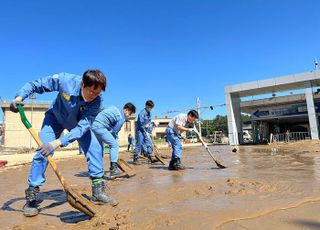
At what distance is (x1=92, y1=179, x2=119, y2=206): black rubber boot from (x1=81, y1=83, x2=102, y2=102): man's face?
0.95m

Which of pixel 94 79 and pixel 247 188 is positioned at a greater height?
pixel 94 79

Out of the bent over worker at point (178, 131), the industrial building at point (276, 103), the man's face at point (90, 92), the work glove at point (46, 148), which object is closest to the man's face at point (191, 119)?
the bent over worker at point (178, 131)

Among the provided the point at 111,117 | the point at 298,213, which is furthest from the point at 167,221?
the point at 111,117

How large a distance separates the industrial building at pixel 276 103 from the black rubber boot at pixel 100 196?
21835mm

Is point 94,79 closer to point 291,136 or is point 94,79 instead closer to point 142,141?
point 142,141

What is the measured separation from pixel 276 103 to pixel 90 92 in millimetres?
24691

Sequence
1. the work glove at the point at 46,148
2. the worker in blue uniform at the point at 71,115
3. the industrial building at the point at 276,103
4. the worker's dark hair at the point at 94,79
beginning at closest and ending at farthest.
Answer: the work glove at the point at 46,148 < the worker's dark hair at the point at 94,79 < the worker in blue uniform at the point at 71,115 < the industrial building at the point at 276,103

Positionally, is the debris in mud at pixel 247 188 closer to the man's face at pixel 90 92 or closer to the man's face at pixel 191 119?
the man's face at pixel 90 92

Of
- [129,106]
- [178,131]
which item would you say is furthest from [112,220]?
[178,131]

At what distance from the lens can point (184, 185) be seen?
14.0 feet

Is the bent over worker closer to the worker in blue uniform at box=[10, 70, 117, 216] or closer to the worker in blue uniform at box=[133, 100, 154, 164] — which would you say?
the worker in blue uniform at box=[133, 100, 154, 164]

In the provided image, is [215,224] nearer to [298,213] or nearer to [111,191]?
[298,213]

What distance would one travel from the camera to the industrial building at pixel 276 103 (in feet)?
73.2

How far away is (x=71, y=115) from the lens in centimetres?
338
